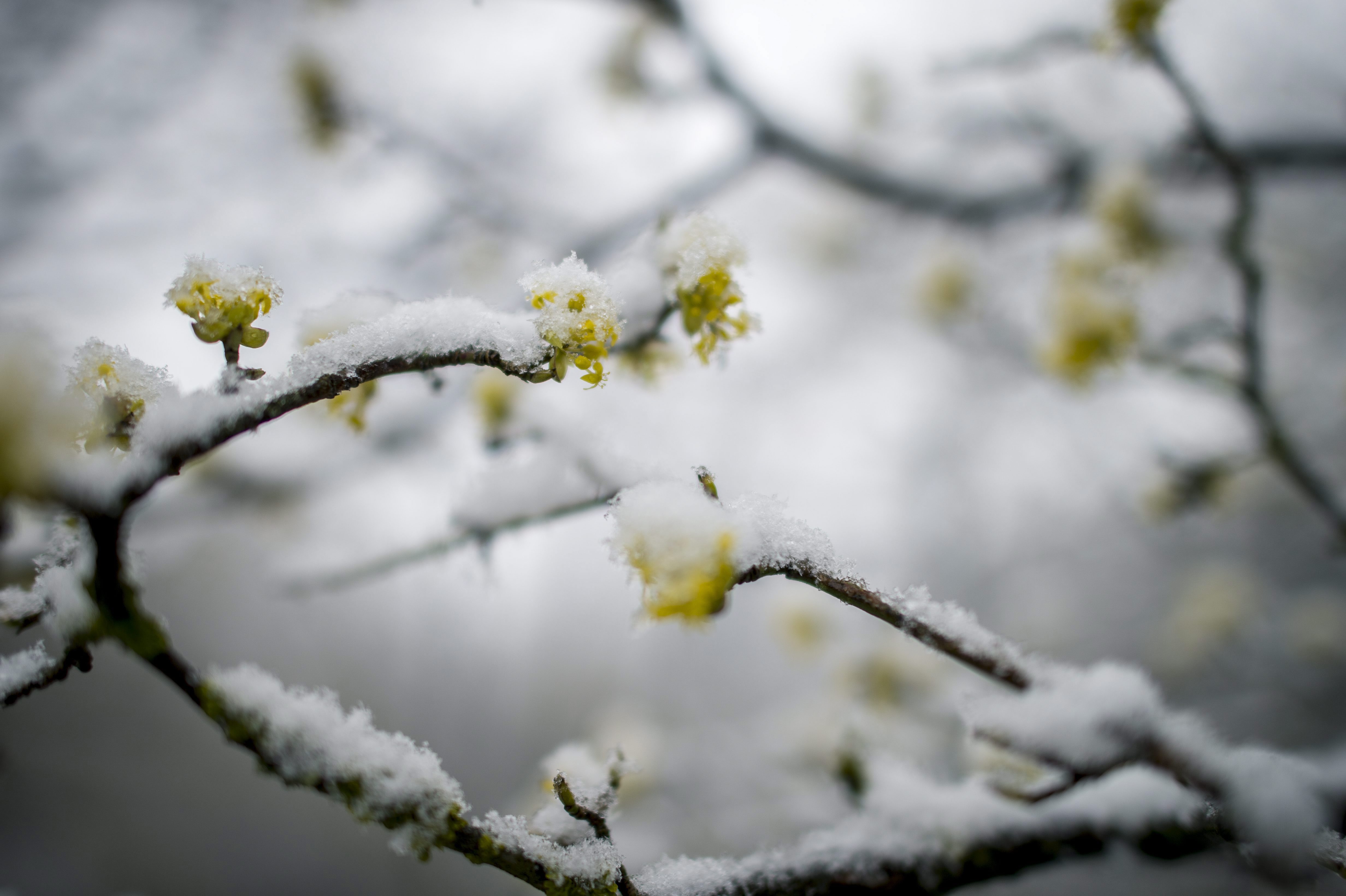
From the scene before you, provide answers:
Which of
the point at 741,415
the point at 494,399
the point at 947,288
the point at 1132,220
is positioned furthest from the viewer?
the point at 741,415

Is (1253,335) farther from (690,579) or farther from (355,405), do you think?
(355,405)

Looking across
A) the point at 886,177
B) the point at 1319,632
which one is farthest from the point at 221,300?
the point at 1319,632

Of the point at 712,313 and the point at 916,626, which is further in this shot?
the point at 712,313

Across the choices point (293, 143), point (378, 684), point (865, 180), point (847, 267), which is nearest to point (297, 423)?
point (293, 143)

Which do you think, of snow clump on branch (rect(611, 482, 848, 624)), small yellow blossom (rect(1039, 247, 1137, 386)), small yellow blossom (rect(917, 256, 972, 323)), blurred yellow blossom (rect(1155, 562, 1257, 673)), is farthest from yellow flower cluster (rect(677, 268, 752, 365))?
blurred yellow blossom (rect(1155, 562, 1257, 673))

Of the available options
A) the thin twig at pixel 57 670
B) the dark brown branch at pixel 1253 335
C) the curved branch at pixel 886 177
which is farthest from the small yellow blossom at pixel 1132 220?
the thin twig at pixel 57 670

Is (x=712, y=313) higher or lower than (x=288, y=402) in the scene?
higher

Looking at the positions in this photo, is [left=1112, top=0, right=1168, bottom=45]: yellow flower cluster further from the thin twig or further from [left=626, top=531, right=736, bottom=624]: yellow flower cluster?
the thin twig
